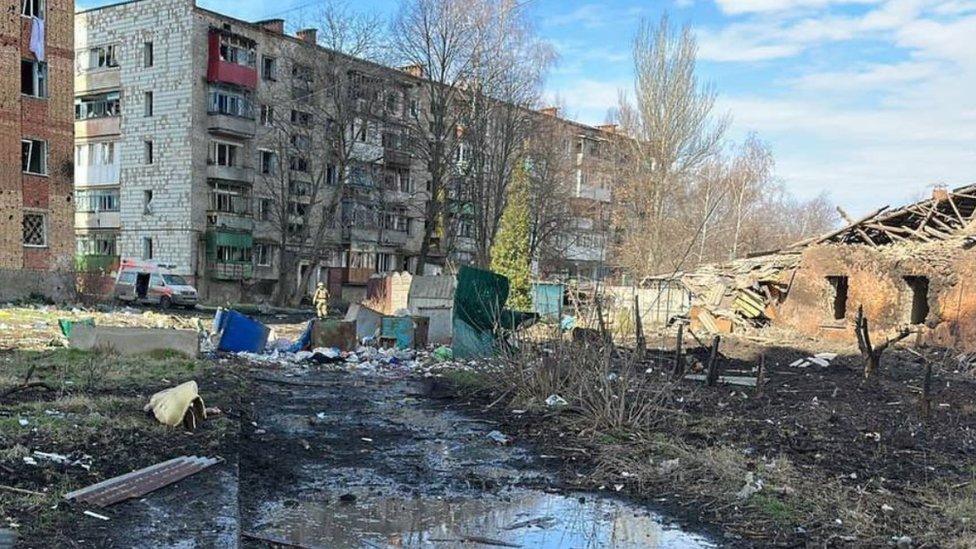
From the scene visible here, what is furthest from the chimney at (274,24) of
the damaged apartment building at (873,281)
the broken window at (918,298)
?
the broken window at (918,298)

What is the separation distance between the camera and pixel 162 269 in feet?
104

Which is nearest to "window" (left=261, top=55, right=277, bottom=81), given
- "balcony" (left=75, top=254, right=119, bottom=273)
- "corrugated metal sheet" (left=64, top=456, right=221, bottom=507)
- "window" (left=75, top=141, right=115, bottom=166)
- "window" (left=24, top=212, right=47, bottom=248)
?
"window" (left=75, top=141, right=115, bottom=166)

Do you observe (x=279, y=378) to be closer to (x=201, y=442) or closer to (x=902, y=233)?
(x=201, y=442)

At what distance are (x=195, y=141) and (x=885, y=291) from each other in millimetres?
30059

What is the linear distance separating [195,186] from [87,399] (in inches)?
1202

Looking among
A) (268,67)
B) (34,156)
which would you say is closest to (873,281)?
(34,156)

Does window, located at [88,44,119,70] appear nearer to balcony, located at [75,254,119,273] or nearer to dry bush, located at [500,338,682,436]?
balcony, located at [75,254,119,273]

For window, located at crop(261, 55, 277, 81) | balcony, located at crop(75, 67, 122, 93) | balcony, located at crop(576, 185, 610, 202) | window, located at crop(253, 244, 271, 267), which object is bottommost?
window, located at crop(253, 244, 271, 267)

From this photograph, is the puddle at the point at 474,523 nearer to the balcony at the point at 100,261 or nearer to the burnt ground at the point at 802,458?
the burnt ground at the point at 802,458

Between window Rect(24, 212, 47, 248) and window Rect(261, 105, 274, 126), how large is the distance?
641 inches

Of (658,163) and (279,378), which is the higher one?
(658,163)

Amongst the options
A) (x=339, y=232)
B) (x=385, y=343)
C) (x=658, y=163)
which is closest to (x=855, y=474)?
(x=385, y=343)

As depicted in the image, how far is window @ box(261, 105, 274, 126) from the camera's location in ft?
128

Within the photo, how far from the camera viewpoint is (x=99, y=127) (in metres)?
39.0
